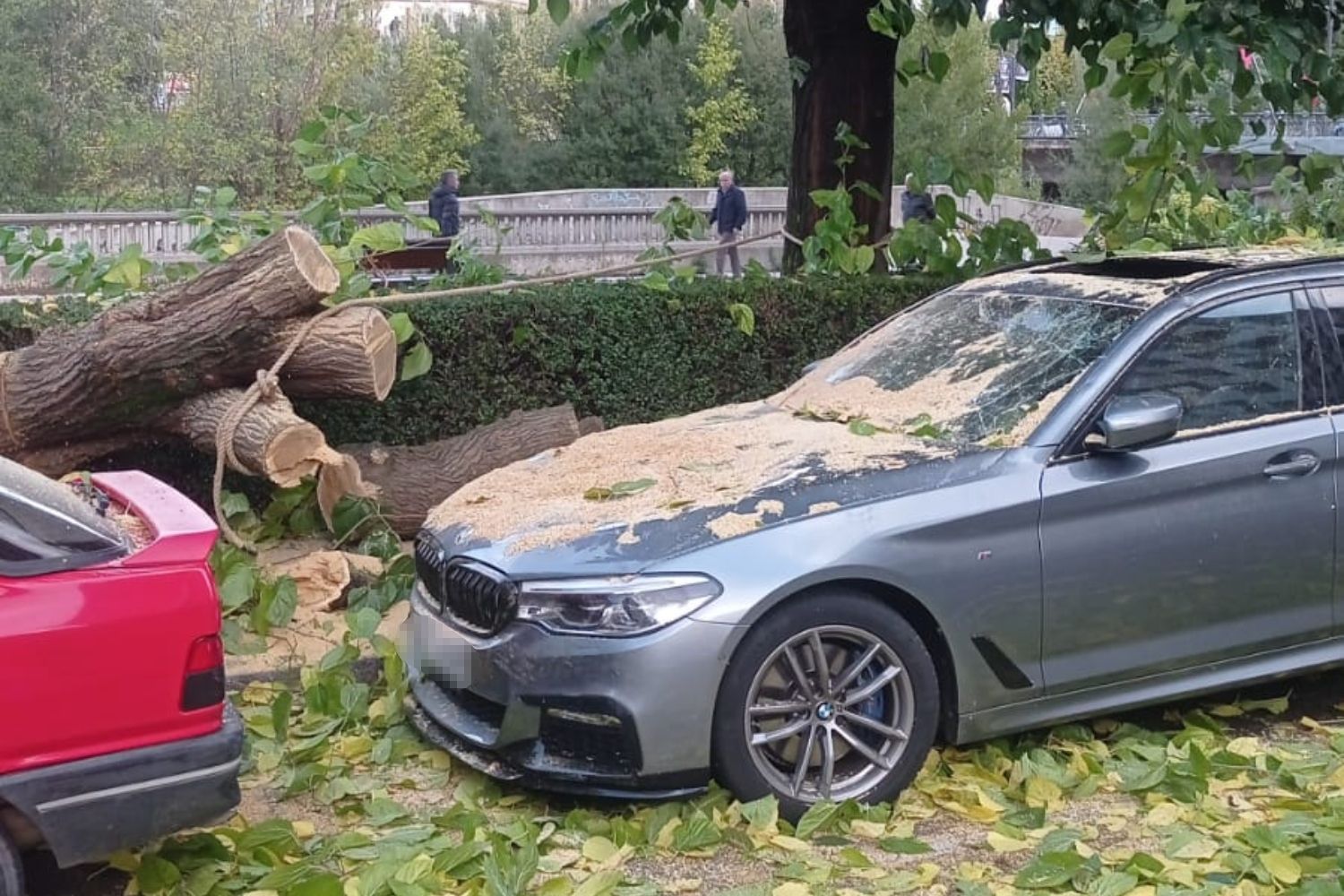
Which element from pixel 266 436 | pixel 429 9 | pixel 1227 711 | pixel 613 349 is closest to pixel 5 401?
pixel 266 436

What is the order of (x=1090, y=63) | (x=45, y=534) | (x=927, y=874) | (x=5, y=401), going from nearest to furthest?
1. (x=45, y=534)
2. (x=927, y=874)
3. (x=5, y=401)
4. (x=1090, y=63)

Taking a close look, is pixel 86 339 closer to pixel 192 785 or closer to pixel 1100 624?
pixel 192 785

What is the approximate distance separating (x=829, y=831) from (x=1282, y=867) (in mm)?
1230

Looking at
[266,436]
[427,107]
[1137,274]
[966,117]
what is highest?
[427,107]

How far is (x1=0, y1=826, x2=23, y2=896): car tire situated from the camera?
12.1 ft

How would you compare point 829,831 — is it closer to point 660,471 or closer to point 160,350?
point 660,471

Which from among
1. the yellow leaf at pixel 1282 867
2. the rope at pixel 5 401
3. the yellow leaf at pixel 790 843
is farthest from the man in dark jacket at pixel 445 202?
the yellow leaf at pixel 1282 867

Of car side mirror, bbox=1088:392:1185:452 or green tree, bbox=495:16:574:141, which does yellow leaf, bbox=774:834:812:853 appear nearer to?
car side mirror, bbox=1088:392:1185:452

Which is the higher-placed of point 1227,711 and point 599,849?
point 599,849

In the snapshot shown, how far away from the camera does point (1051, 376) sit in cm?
524

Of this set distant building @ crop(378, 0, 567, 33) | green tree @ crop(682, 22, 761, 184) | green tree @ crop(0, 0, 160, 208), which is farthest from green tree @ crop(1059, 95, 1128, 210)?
green tree @ crop(0, 0, 160, 208)

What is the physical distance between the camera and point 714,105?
37812 mm

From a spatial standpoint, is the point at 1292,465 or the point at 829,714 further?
the point at 1292,465

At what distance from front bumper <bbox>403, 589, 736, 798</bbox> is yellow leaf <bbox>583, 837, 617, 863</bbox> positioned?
14 cm
